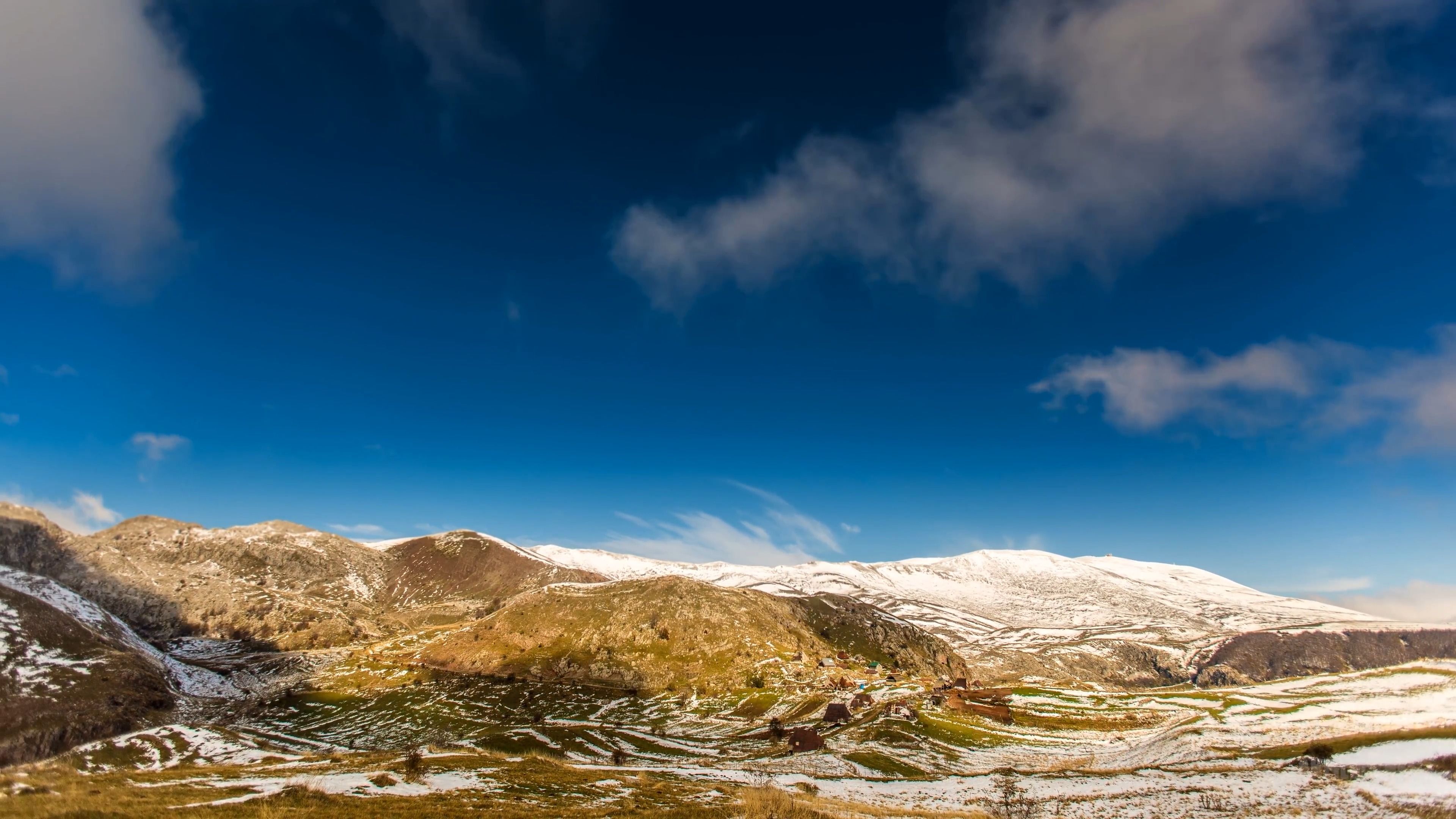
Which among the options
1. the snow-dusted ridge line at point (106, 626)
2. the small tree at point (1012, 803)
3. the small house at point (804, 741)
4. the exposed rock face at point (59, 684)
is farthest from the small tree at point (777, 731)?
the snow-dusted ridge line at point (106, 626)

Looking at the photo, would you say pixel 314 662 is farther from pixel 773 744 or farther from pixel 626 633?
pixel 773 744

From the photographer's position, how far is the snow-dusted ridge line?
13175 cm

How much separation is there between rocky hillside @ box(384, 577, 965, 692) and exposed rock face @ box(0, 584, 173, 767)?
63.3 m

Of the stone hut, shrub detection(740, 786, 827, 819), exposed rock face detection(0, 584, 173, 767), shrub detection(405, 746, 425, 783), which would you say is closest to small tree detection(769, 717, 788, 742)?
the stone hut

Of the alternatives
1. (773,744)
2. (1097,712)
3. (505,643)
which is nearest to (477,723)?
(505,643)

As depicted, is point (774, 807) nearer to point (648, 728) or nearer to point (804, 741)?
point (804, 741)

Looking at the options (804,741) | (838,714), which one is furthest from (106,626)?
(838,714)

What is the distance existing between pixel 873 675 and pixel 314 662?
164 meters

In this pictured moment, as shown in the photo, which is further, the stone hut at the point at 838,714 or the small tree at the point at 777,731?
the stone hut at the point at 838,714

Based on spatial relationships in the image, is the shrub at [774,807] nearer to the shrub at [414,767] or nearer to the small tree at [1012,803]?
the small tree at [1012,803]

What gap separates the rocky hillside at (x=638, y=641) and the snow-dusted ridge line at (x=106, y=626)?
42532 mm

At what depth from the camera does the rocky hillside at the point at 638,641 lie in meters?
145

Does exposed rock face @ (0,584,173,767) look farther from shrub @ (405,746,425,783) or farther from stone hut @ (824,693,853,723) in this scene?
stone hut @ (824,693,853,723)

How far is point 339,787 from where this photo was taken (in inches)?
1259
